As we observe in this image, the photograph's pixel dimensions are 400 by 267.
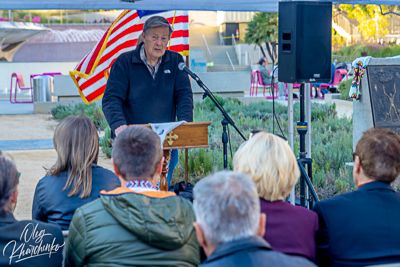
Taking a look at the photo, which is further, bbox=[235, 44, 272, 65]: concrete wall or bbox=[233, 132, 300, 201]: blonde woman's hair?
bbox=[235, 44, 272, 65]: concrete wall

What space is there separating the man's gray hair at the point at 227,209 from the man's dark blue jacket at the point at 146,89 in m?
2.86

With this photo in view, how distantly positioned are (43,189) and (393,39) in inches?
1227

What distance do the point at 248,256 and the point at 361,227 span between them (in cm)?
107

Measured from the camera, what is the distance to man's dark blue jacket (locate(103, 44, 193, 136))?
419 cm

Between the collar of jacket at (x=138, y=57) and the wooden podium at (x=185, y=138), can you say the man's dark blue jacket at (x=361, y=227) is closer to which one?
the wooden podium at (x=185, y=138)

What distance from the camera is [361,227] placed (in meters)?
2.15

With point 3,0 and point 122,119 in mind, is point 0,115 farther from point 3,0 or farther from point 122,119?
point 122,119

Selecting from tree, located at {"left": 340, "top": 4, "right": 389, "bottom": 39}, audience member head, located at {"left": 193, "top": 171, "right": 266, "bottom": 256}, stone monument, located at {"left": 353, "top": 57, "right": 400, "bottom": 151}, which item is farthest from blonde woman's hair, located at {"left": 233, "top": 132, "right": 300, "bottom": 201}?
tree, located at {"left": 340, "top": 4, "right": 389, "bottom": 39}

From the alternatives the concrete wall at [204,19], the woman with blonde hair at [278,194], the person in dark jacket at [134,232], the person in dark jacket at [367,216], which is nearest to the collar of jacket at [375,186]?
the person in dark jacket at [367,216]

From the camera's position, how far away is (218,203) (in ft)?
4.41

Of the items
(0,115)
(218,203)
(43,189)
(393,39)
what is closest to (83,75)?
(43,189)

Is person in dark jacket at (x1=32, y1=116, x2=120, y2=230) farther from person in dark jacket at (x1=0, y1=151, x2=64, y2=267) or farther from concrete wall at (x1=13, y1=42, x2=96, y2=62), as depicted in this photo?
concrete wall at (x1=13, y1=42, x2=96, y2=62)

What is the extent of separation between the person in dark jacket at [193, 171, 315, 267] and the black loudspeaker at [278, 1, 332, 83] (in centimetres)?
283

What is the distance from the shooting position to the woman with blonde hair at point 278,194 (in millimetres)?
2033
